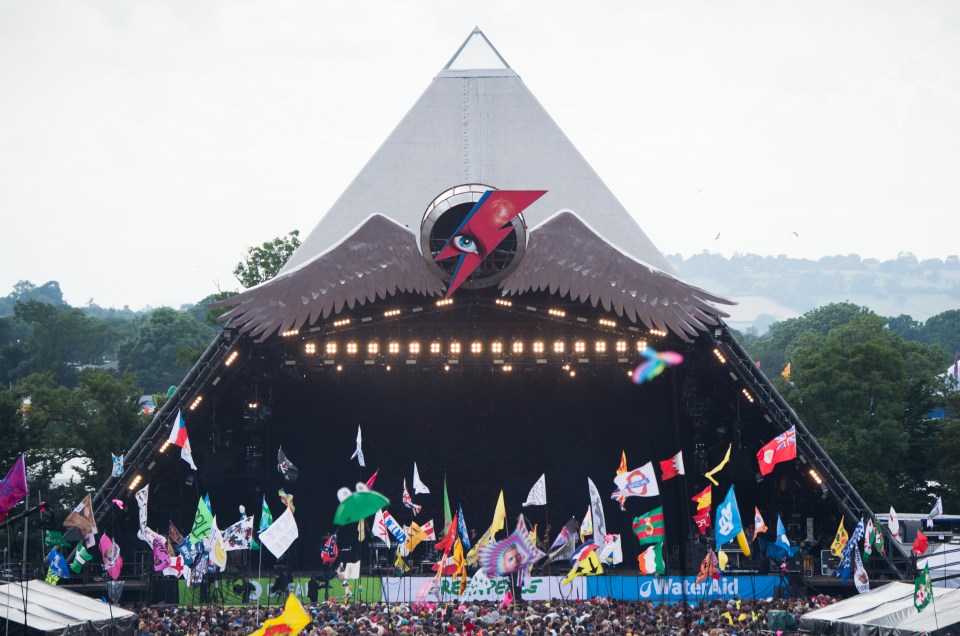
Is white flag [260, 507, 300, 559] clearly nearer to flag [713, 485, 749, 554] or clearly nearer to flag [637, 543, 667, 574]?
flag [637, 543, 667, 574]

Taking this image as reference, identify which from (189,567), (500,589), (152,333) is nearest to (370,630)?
(189,567)

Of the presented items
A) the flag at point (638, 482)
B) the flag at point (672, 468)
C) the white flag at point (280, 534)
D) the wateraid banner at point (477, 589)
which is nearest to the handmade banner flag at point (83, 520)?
the white flag at point (280, 534)

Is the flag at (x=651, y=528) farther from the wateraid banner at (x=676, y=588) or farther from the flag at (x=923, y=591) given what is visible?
the flag at (x=923, y=591)

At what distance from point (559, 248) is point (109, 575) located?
46.3 ft

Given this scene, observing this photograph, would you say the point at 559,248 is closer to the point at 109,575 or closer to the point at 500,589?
the point at 500,589

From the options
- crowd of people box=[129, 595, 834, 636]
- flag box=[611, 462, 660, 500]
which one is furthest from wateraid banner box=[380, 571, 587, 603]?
flag box=[611, 462, 660, 500]

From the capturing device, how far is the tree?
49438 mm

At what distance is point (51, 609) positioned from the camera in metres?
21.2

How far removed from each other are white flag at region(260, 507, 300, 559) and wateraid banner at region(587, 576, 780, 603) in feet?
30.8

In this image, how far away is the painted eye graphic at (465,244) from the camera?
27859 mm

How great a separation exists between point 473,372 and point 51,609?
14.7 m

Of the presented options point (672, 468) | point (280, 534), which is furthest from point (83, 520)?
point (672, 468)

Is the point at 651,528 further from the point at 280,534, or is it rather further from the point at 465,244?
the point at 465,244

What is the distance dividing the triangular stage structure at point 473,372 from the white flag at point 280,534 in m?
7.03
